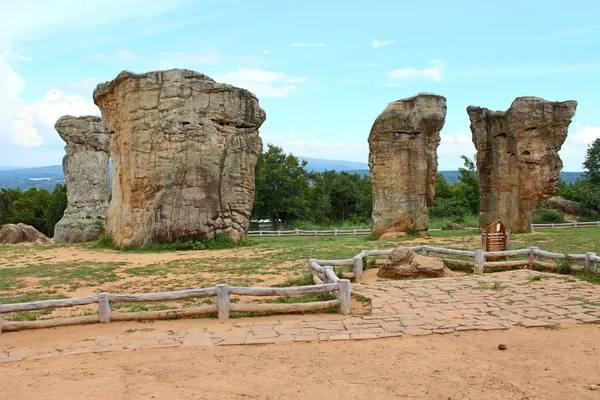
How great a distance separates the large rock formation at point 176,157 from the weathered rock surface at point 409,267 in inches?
338

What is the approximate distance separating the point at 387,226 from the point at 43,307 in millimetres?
15907

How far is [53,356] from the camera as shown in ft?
21.2

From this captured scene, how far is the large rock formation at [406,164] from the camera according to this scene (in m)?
21.4

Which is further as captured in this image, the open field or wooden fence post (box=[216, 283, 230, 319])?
the open field

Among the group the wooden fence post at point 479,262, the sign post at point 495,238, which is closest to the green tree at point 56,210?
the sign post at point 495,238

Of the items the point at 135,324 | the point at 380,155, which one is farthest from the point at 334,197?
the point at 135,324

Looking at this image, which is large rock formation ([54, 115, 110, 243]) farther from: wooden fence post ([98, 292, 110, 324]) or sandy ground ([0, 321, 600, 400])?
sandy ground ([0, 321, 600, 400])

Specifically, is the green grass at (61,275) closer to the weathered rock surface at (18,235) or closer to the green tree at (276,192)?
the weathered rock surface at (18,235)

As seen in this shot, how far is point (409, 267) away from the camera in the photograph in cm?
1110

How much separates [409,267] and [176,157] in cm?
1022

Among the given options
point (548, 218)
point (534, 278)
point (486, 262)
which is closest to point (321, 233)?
point (548, 218)

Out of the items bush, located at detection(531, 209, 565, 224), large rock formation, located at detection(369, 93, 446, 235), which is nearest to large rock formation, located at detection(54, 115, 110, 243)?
large rock formation, located at detection(369, 93, 446, 235)

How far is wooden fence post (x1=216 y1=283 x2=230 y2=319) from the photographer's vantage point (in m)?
7.85

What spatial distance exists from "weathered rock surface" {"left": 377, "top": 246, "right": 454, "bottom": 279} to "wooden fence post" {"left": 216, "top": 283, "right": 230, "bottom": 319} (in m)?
4.57
